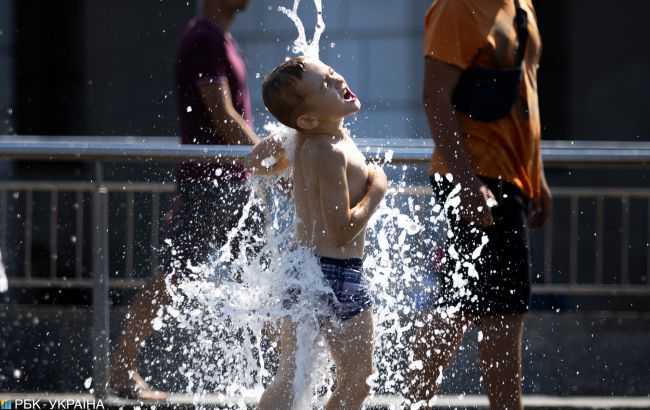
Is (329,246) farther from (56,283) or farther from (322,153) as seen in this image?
(56,283)

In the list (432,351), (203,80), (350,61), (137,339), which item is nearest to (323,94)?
(432,351)

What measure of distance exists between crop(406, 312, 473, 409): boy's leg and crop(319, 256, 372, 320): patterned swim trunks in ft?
1.26

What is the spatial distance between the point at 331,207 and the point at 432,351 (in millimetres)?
681

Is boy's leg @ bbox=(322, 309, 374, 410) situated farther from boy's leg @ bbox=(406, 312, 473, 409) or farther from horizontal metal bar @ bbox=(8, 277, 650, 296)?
horizontal metal bar @ bbox=(8, 277, 650, 296)

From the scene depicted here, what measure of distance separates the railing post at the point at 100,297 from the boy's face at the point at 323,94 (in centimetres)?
135

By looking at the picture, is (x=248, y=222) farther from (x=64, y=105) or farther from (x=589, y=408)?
(x=64, y=105)

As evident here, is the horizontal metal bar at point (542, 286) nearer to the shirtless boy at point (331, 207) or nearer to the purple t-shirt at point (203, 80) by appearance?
the purple t-shirt at point (203, 80)

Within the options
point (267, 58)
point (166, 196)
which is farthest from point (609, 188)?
point (166, 196)

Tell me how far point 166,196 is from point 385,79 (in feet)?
4.84

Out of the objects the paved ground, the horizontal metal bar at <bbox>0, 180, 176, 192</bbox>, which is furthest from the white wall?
the paved ground

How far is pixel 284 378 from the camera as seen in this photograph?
327 centimetres

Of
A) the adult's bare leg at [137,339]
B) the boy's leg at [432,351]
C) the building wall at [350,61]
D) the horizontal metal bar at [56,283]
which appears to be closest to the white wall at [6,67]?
the building wall at [350,61]

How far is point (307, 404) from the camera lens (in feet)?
11.2

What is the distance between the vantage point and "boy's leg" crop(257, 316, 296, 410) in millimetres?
3242
